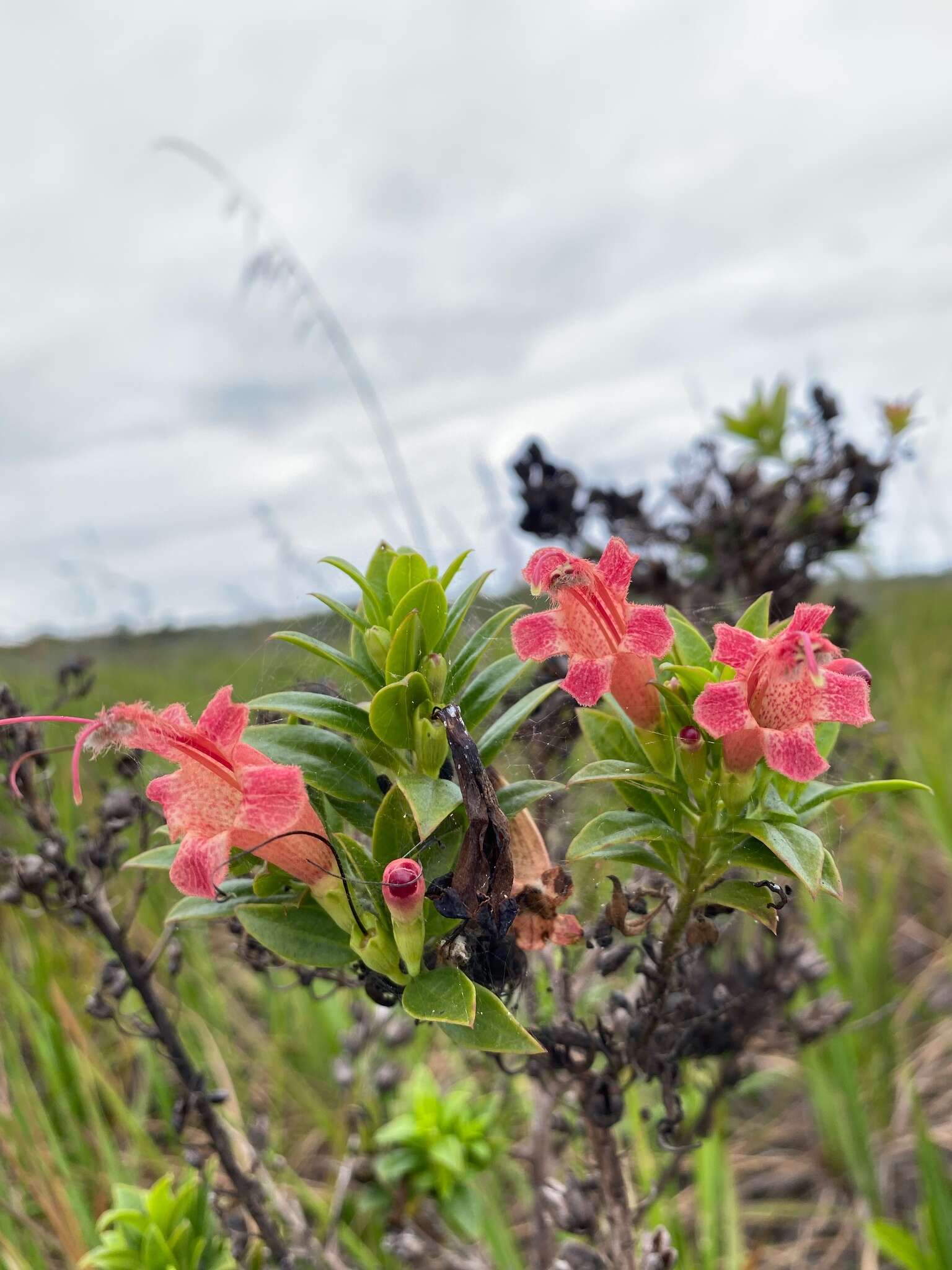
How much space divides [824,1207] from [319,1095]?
5.37ft

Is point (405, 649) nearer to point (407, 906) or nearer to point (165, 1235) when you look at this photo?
point (407, 906)

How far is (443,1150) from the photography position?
184 cm

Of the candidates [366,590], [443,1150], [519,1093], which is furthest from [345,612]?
[519,1093]

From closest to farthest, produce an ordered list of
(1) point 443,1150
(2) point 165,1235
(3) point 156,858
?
(3) point 156,858 → (2) point 165,1235 → (1) point 443,1150

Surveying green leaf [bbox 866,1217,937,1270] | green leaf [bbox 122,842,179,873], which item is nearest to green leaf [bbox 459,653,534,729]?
green leaf [bbox 122,842,179,873]

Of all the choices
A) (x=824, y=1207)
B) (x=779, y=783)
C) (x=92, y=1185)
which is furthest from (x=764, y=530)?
(x=92, y=1185)

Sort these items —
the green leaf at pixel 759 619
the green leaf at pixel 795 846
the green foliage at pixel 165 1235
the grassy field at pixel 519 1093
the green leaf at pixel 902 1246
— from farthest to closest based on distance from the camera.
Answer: the grassy field at pixel 519 1093, the green leaf at pixel 902 1246, the green foliage at pixel 165 1235, the green leaf at pixel 759 619, the green leaf at pixel 795 846

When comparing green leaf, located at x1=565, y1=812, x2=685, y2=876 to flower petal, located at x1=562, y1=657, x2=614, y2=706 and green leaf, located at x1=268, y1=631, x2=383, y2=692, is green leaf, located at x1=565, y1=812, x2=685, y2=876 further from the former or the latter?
green leaf, located at x1=268, y1=631, x2=383, y2=692

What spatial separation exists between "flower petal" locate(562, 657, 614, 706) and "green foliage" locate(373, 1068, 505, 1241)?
4.79 feet

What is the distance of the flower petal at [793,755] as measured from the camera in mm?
741

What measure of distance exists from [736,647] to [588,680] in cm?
13

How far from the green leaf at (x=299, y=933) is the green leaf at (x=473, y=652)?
26 centimetres

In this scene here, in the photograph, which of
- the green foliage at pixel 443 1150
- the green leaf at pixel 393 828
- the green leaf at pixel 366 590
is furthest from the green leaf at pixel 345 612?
the green foliage at pixel 443 1150

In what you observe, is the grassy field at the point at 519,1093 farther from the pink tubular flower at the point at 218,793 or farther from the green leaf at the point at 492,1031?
the green leaf at the point at 492,1031
